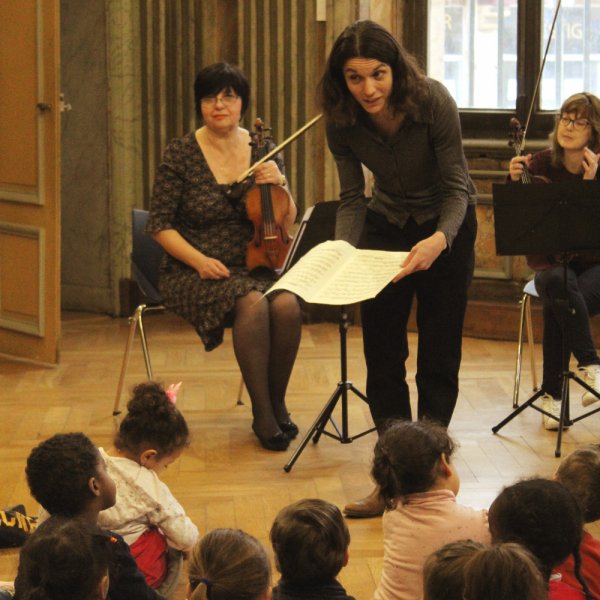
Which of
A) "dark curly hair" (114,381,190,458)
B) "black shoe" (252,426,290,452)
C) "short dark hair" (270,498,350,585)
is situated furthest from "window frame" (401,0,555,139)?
"short dark hair" (270,498,350,585)

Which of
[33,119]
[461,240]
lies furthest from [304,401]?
[33,119]

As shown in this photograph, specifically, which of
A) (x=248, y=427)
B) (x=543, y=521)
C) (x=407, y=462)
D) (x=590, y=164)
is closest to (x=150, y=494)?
(x=407, y=462)

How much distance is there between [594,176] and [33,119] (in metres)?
2.35

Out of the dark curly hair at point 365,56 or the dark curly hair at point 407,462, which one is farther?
the dark curly hair at point 365,56

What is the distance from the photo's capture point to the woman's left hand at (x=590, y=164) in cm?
398

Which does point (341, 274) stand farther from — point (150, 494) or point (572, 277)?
point (572, 277)

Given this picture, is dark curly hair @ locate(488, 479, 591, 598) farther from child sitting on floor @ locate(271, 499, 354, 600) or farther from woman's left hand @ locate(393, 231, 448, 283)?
woman's left hand @ locate(393, 231, 448, 283)

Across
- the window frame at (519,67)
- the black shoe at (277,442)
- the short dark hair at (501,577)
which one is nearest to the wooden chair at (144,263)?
the black shoe at (277,442)

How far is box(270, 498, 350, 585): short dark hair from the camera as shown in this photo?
194 centimetres

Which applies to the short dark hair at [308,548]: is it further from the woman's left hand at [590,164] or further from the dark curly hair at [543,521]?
the woman's left hand at [590,164]

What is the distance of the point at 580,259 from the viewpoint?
414 centimetres

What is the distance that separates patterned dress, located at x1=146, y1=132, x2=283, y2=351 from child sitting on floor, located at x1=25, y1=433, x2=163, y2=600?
1.68m

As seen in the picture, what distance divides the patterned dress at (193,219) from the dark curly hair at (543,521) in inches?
82.0

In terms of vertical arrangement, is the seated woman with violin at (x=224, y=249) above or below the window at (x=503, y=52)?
below
